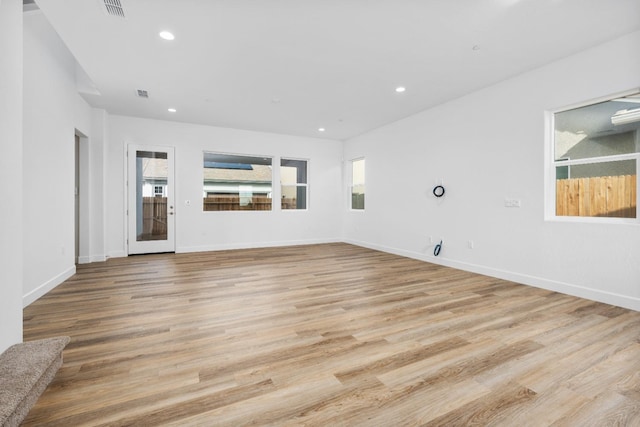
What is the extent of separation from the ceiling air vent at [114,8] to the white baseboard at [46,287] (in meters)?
2.98

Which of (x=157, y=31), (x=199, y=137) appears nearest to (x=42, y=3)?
(x=157, y=31)

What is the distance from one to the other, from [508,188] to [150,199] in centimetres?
667

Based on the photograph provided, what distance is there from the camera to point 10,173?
185cm

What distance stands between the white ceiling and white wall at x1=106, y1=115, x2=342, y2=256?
1.12 m

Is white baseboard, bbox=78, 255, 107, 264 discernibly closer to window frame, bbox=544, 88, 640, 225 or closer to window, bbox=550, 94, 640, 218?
window frame, bbox=544, 88, 640, 225

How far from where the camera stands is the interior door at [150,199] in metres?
5.93

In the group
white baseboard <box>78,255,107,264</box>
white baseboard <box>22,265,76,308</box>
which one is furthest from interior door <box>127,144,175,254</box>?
white baseboard <box>22,265,76,308</box>

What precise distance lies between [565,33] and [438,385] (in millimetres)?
3615

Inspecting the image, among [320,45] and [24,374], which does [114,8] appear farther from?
[24,374]

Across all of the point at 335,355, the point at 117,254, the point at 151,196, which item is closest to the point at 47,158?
the point at 151,196

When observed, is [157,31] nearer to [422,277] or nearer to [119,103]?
[119,103]

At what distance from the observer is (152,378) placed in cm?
174

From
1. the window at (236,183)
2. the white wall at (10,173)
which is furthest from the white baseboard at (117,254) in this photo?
the white wall at (10,173)

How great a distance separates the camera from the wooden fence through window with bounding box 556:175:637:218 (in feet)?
9.87
